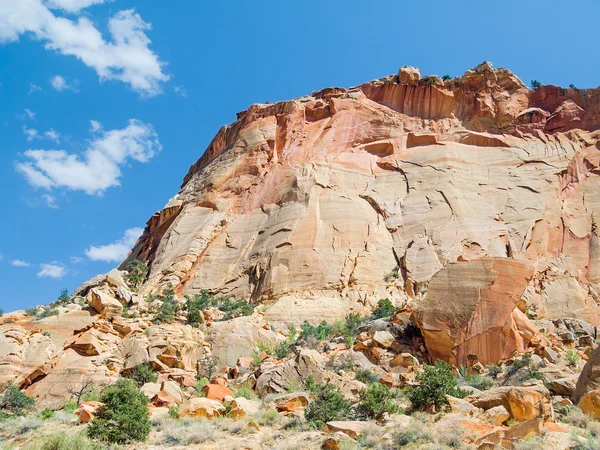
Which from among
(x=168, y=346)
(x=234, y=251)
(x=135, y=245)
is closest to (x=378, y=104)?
(x=234, y=251)

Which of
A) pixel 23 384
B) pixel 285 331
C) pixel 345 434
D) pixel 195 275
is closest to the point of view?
pixel 345 434

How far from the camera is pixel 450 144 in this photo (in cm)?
4162

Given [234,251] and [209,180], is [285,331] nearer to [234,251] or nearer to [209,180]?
[234,251]

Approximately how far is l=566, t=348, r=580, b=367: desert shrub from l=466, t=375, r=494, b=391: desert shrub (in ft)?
9.50

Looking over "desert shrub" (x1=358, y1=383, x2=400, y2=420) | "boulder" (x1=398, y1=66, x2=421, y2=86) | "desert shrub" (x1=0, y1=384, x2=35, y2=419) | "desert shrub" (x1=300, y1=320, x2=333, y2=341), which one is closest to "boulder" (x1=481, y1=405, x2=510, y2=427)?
"desert shrub" (x1=358, y1=383, x2=400, y2=420)

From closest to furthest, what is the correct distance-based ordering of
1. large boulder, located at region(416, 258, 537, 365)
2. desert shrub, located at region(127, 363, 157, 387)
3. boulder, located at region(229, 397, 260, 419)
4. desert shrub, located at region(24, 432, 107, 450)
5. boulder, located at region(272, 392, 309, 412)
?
1. desert shrub, located at region(24, 432, 107, 450)
2. boulder, located at region(229, 397, 260, 419)
3. boulder, located at region(272, 392, 309, 412)
4. desert shrub, located at region(127, 363, 157, 387)
5. large boulder, located at region(416, 258, 537, 365)

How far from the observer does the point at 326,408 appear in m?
14.7

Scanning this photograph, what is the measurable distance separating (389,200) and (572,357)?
19.8 meters

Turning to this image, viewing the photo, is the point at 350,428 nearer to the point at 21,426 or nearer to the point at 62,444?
the point at 62,444

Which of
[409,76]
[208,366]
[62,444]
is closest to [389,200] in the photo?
[409,76]

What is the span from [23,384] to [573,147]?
3508 centimetres

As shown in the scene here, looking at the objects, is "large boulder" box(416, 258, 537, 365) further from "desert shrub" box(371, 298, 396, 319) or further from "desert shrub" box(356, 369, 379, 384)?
"desert shrub" box(371, 298, 396, 319)

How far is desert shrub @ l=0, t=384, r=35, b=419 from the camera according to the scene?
18.5m

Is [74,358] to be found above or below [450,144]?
below
